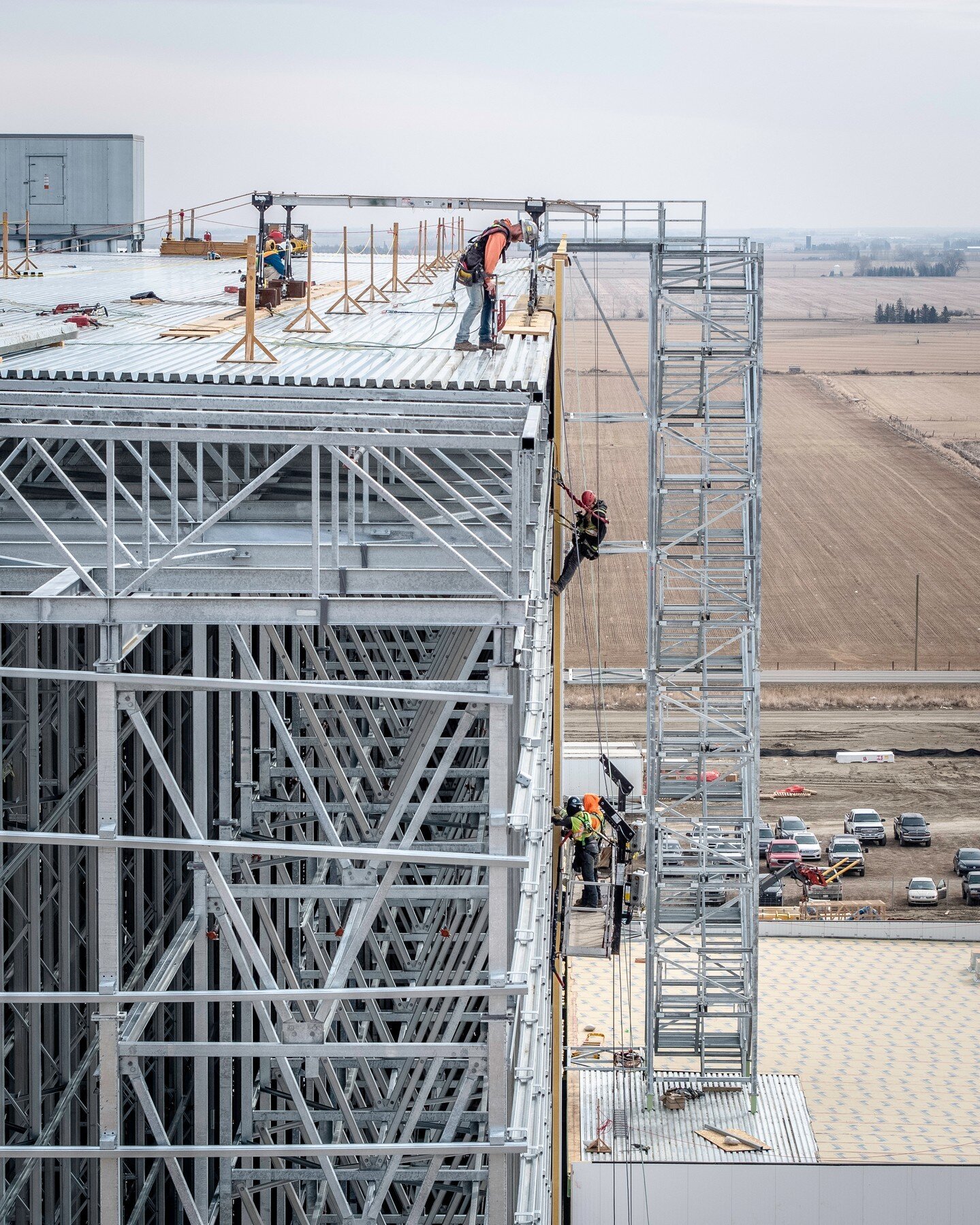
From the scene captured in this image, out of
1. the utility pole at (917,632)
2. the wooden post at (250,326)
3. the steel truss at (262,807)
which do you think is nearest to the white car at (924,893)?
the steel truss at (262,807)

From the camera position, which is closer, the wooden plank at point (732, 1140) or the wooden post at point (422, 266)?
the wooden plank at point (732, 1140)

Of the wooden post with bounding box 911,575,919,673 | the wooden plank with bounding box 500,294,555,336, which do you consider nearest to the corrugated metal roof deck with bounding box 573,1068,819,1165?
the wooden plank with bounding box 500,294,555,336

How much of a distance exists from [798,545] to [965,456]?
30648 millimetres

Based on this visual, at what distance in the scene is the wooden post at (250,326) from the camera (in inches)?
796

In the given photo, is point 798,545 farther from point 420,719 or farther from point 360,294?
point 420,719

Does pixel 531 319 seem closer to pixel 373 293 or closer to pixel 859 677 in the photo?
pixel 373 293

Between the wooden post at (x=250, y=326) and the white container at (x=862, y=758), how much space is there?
46006mm

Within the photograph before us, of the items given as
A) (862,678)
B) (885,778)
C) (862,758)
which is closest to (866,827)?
(885,778)

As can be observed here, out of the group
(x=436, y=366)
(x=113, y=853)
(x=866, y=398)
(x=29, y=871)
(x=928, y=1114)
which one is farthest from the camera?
(x=866, y=398)

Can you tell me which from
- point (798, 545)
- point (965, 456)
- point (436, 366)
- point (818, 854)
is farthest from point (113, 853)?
point (965, 456)

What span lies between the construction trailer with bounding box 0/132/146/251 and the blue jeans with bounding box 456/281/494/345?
37577mm

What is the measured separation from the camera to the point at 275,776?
72.0 feet

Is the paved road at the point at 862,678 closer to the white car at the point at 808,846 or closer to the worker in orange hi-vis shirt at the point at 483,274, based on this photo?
the white car at the point at 808,846

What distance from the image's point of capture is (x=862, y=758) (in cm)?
6544
